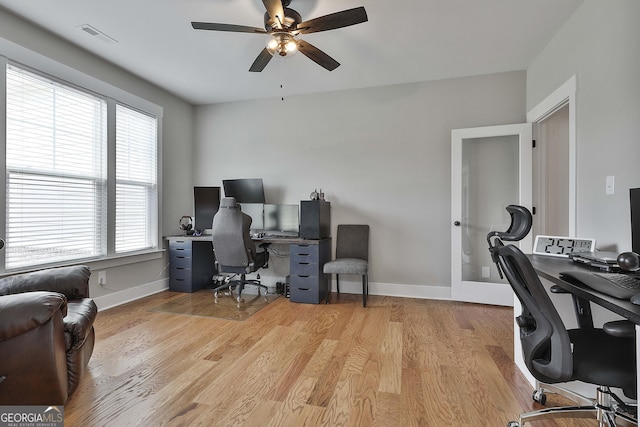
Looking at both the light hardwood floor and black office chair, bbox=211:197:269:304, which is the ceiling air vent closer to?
black office chair, bbox=211:197:269:304

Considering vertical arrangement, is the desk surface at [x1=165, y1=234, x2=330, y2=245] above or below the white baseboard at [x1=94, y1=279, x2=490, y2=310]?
above

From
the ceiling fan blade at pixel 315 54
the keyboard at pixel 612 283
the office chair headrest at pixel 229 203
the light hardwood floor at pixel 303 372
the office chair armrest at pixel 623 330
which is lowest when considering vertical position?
the light hardwood floor at pixel 303 372

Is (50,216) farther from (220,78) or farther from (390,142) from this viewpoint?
(390,142)

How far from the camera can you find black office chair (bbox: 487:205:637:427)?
1139mm

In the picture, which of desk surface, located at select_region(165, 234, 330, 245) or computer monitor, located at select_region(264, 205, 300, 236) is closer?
desk surface, located at select_region(165, 234, 330, 245)

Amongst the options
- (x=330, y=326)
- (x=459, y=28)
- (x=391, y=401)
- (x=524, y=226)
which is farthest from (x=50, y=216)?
(x=459, y=28)

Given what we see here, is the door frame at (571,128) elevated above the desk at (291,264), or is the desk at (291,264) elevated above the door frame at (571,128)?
the door frame at (571,128)

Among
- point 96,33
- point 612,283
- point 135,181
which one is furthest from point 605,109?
point 135,181

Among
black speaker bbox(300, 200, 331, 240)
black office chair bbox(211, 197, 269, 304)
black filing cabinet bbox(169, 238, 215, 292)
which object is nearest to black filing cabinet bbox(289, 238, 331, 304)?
black speaker bbox(300, 200, 331, 240)

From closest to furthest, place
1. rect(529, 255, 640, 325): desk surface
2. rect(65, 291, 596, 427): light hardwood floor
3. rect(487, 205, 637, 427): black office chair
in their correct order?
rect(529, 255, 640, 325): desk surface < rect(487, 205, 637, 427): black office chair < rect(65, 291, 596, 427): light hardwood floor

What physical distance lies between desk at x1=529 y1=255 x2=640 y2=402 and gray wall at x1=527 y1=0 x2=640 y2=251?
19.7 inches

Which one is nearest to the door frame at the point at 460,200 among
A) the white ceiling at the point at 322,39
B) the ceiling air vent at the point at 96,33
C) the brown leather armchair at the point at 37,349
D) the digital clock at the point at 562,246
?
the white ceiling at the point at 322,39

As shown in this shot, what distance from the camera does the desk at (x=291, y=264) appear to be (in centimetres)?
357

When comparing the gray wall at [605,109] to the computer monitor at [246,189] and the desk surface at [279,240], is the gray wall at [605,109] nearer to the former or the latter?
the desk surface at [279,240]
